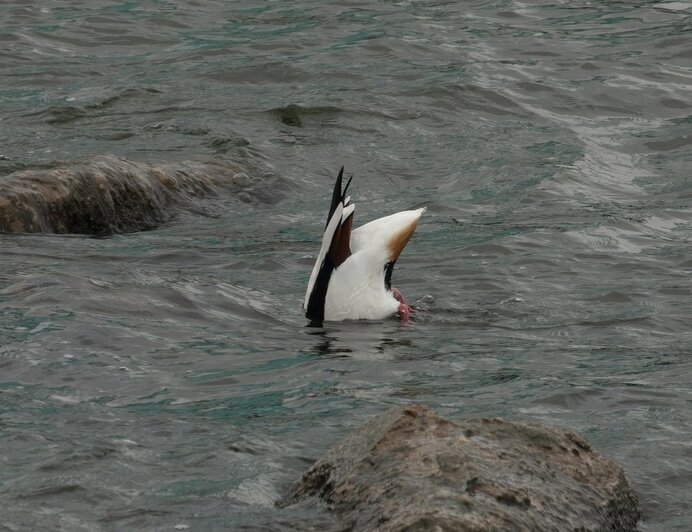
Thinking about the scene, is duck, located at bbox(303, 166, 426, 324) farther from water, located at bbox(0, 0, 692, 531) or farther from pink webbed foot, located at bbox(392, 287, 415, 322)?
water, located at bbox(0, 0, 692, 531)

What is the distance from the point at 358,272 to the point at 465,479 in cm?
445

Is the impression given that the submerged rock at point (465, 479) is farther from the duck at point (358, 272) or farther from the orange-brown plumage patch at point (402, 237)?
the orange-brown plumage patch at point (402, 237)

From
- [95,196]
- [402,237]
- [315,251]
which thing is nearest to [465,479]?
[402,237]

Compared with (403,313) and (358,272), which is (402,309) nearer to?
(403,313)

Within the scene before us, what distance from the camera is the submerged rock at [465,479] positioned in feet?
13.2

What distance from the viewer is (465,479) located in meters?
4.17

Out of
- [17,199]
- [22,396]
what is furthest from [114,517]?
[17,199]

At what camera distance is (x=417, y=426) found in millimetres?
4523

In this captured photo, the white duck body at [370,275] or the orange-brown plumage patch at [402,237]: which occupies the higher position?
the orange-brown plumage patch at [402,237]

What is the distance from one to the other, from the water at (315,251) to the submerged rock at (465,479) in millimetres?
197

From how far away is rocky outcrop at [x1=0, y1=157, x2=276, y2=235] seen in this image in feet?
31.7

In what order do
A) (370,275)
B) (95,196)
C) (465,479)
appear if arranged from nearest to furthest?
(465,479)
(370,275)
(95,196)

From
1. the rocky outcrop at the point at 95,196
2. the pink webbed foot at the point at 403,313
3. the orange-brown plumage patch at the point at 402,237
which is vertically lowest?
the pink webbed foot at the point at 403,313

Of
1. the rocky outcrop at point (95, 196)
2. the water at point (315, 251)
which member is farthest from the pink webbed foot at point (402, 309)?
the rocky outcrop at point (95, 196)
